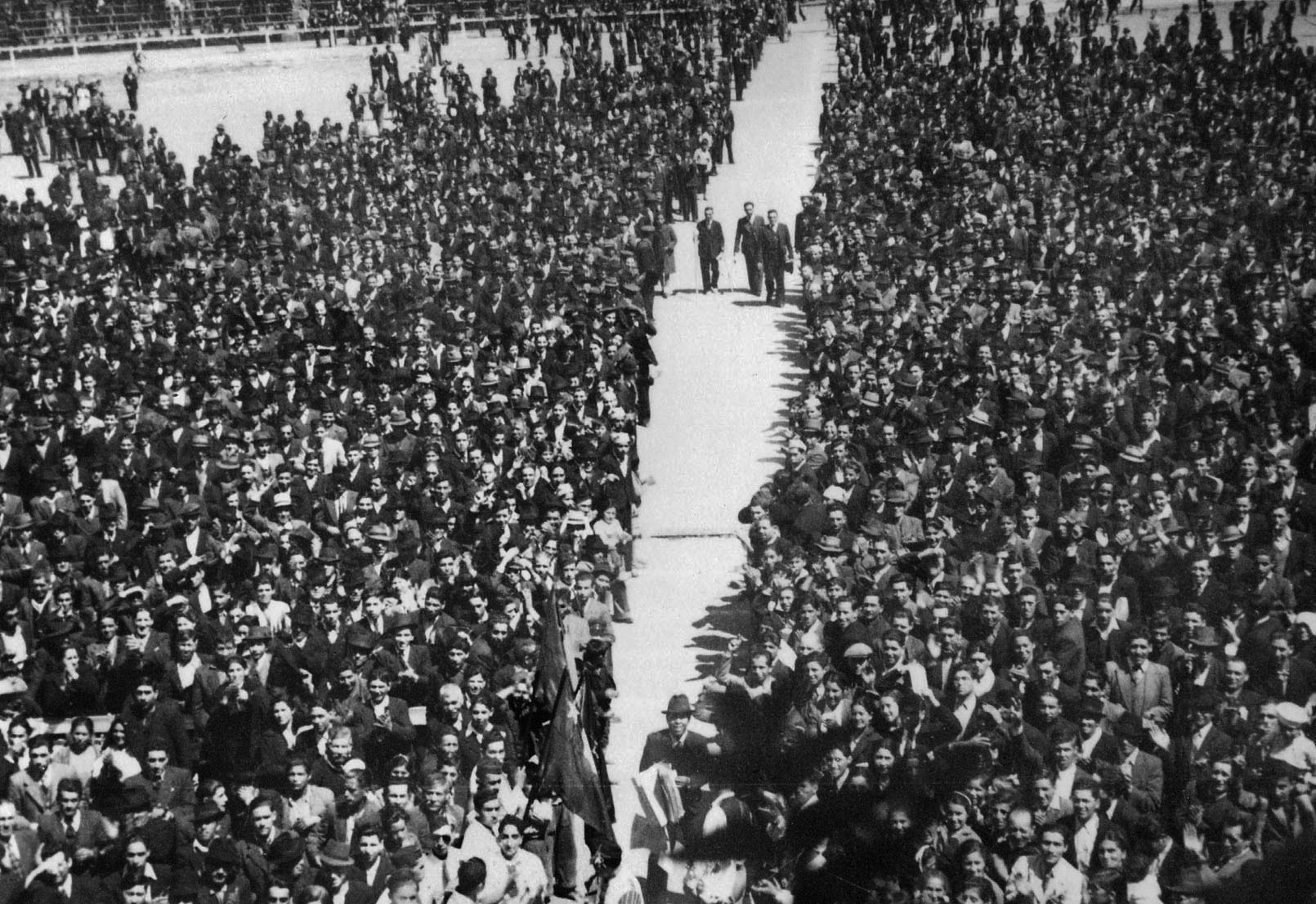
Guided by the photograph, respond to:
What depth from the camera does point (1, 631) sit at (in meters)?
11.6

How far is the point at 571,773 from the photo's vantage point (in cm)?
880

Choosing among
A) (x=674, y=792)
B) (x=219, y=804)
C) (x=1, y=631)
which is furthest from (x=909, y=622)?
(x=1, y=631)

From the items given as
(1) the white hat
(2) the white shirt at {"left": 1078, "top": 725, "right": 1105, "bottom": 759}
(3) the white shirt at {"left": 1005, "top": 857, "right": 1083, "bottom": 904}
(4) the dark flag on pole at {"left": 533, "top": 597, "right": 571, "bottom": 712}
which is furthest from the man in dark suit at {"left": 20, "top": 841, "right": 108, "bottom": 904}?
(1) the white hat

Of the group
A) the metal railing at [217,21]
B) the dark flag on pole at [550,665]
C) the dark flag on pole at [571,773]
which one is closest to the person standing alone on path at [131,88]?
the metal railing at [217,21]

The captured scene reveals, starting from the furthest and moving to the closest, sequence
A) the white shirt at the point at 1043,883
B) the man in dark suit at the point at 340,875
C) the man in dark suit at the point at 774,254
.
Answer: the man in dark suit at the point at 774,254 < the man in dark suit at the point at 340,875 < the white shirt at the point at 1043,883

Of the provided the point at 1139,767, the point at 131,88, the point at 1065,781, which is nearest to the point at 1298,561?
the point at 1139,767

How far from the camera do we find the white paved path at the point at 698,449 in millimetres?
12438

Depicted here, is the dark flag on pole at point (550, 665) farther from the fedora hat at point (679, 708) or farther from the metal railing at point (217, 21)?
the metal railing at point (217, 21)

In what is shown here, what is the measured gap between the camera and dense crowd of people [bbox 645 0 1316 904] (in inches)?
313

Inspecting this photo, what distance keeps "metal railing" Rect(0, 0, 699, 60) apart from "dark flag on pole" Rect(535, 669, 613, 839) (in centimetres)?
3678

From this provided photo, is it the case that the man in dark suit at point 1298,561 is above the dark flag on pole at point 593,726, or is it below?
above

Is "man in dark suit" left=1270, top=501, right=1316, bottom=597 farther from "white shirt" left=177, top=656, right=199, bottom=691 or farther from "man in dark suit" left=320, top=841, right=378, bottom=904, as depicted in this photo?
"white shirt" left=177, top=656, right=199, bottom=691

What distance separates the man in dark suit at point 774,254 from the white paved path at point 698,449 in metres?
0.44

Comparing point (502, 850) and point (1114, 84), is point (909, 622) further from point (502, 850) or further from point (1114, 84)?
point (1114, 84)
